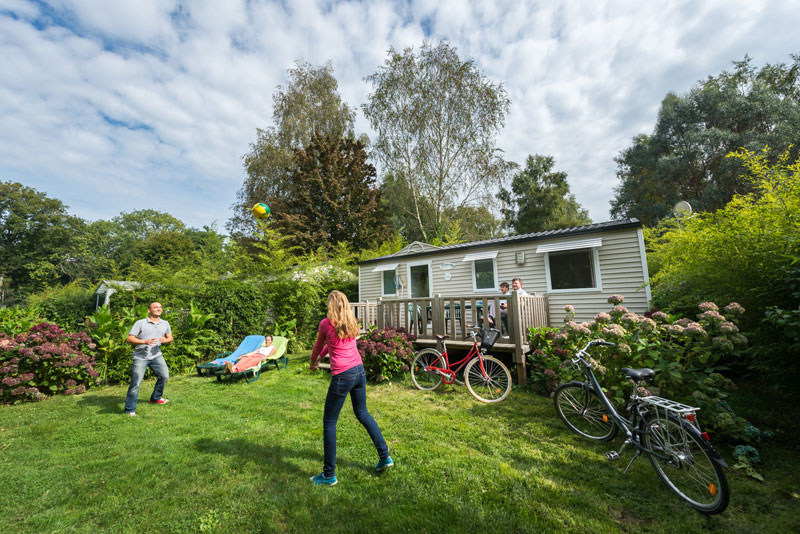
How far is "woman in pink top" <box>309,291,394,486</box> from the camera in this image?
2.54 meters

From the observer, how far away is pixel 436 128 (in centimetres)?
1723

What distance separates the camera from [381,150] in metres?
18.2

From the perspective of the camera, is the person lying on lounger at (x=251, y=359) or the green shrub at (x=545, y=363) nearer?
the green shrub at (x=545, y=363)

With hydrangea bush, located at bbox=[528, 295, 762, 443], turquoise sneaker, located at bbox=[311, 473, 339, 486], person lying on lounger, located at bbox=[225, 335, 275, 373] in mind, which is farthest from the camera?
person lying on lounger, located at bbox=[225, 335, 275, 373]

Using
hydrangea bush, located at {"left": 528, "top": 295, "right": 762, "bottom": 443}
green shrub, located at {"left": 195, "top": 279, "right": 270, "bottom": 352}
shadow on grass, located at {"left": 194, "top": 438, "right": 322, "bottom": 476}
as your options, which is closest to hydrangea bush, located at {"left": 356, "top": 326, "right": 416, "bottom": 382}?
shadow on grass, located at {"left": 194, "top": 438, "right": 322, "bottom": 476}

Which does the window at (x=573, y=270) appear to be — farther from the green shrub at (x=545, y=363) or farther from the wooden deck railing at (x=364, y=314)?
→ the wooden deck railing at (x=364, y=314)

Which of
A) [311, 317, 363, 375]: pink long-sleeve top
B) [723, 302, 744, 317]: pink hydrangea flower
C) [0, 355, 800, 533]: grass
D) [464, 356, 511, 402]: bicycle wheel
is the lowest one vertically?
[0, 355, 800, 533]: grass

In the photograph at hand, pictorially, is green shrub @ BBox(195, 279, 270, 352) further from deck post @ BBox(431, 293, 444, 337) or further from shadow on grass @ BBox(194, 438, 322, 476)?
deck post @ BBox(431, 293, 444, 337)

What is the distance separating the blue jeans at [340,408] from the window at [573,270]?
680 cm

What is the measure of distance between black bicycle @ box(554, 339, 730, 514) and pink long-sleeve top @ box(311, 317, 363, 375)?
2.42 metres

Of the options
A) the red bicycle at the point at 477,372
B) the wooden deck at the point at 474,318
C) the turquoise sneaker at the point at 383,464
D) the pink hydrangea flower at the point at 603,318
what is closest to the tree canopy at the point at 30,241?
the wooden deck at the point at 474,318

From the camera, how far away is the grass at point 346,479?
2.09m

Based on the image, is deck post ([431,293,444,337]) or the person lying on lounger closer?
deck post ([431,293,444,337])

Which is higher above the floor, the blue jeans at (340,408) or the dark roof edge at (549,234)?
the dark roof edge at (549,234)
